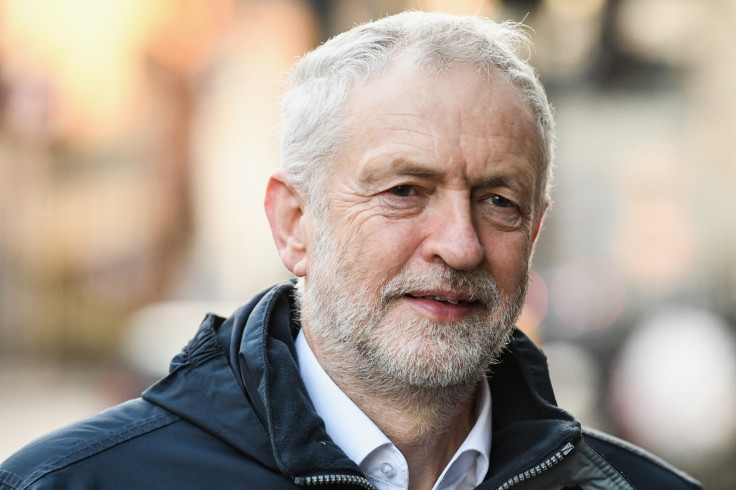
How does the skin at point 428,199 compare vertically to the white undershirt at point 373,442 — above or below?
above

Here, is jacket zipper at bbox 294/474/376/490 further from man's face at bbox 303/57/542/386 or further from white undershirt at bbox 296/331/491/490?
man's face at bbox 303/57/542/386

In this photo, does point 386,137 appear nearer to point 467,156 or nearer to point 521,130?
point 467,156

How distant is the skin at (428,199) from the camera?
8.43 feet

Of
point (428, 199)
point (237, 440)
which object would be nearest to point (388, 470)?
point (237, 440)

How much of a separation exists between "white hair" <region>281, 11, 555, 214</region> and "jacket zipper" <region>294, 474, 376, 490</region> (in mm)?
802

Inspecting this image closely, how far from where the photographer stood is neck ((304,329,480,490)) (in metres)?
2.65

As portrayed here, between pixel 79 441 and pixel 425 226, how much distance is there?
1042 mm

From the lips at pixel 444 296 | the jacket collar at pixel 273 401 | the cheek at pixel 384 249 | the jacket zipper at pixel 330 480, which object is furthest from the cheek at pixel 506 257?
the jacket zipper at pixel 330 480

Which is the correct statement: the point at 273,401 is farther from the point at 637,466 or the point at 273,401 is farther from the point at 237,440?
the point at 637,466

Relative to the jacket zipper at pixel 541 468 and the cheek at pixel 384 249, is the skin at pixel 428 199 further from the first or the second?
the jacket zipper at pixel 541 468

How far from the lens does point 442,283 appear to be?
8.34 ft

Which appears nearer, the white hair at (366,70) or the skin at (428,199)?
the skin at (428,199)

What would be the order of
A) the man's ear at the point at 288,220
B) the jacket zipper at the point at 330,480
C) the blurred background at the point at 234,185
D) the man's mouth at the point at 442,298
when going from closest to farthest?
1. the jacket zipper at the point at 330,480
2. the man's mouth at the point at 442,298
3. the man's ear at the point at 288,220
4. the blurred background at the point at 234,185

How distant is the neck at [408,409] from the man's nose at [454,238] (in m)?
0.38
